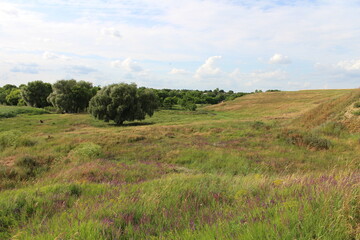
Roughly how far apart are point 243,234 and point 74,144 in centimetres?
1971

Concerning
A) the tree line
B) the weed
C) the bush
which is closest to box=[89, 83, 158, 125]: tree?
the tree line

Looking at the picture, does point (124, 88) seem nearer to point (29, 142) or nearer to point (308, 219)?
point (29, 142)

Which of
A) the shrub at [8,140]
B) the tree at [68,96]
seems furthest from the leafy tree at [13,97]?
the shrub at [8,140]

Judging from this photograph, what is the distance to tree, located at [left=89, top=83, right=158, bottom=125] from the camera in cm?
5050

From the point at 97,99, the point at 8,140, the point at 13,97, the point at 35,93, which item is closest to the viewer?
the point at 8,140

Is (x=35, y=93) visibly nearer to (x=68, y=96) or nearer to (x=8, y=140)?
(x=68, y=96)

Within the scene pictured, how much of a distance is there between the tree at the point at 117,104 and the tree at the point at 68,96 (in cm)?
3223

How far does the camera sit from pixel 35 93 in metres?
94.8

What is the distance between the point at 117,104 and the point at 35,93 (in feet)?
209

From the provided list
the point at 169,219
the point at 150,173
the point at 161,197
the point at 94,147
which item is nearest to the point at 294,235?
the point at 169,219

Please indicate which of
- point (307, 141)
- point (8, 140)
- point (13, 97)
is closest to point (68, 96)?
point (13, 97)

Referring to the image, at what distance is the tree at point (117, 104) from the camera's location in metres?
50.5

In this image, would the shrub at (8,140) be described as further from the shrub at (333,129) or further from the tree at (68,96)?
the tree at (68,96)

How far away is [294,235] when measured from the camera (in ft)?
8.20
